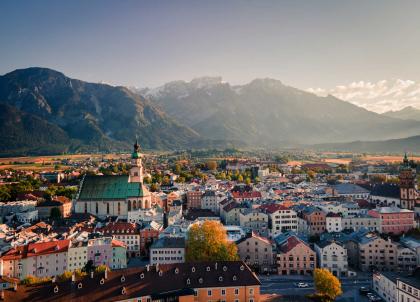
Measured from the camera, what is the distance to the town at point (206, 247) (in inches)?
1642

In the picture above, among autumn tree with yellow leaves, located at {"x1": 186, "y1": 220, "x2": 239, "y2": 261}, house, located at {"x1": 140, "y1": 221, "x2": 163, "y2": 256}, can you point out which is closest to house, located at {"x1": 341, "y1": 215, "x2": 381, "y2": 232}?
autumn tree with yellow leaves, located at {"x1": 186, "y1": 220, "x2": 239, "y2": 261}

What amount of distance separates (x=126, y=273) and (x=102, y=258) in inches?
849

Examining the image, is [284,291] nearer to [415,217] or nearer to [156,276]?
[156,276]

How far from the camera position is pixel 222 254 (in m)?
56.3

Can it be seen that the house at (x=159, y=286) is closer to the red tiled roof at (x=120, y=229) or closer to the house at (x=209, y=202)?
the red tiled roof at (x=120, y=229)

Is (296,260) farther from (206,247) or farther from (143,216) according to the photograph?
(143,216)

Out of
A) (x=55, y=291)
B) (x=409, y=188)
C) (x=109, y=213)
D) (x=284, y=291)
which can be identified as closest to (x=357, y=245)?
(x=284, y=291)

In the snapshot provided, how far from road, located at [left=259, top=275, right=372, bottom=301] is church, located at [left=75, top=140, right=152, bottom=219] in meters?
43.4

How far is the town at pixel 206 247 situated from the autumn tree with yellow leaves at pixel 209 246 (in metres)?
0.14

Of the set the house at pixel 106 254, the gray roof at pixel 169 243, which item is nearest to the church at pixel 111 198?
the house at pixel 106 254

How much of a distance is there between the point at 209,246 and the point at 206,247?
16.8 inches

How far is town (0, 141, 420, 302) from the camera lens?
1642 inches


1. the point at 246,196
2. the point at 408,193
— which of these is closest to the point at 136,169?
the point at 246,196

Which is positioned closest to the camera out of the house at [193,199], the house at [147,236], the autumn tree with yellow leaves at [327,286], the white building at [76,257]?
the autumn tree with yellow leaves at [327,286]
